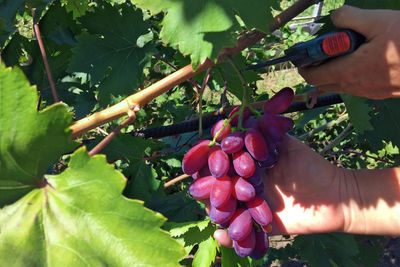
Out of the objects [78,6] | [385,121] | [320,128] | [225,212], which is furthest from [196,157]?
[320,128]

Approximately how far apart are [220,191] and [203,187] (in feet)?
0.22

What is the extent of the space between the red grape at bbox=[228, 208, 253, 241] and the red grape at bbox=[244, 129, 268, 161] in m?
0.19

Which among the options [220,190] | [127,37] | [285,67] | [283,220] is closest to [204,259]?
[283,220]

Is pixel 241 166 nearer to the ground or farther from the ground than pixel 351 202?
farther from the ground

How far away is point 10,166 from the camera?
0.72 metres

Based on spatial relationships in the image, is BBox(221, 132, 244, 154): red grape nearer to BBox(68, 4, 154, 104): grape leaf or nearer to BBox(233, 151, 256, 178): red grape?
BBox(233, 151, 256, 178): red grape

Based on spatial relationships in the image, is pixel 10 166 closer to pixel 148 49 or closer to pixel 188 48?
pixel 188 48

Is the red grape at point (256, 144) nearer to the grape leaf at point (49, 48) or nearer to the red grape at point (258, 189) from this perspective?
the red grape at point (258, 189)

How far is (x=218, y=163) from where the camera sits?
927mm

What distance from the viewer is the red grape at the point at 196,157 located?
975 millimetres

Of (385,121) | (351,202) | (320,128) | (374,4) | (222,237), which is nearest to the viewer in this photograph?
(374,4)

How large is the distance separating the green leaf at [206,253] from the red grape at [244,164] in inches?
17.2

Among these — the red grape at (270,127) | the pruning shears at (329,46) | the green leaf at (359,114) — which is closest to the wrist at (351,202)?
the green leaf at (359,114)

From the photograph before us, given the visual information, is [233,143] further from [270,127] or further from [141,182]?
[141,182]
